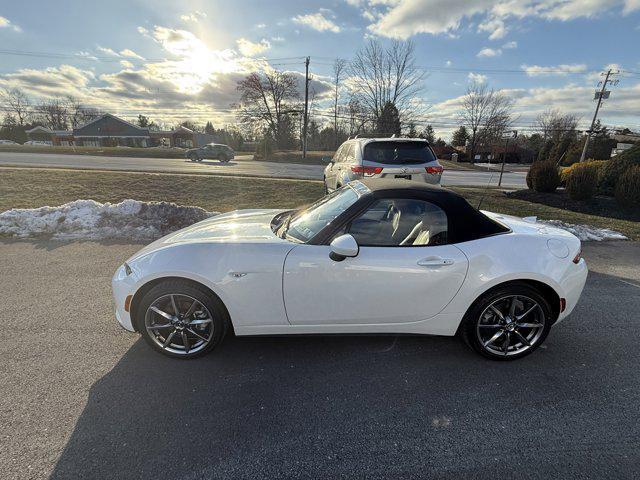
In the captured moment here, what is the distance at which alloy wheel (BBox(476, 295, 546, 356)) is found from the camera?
2752mm

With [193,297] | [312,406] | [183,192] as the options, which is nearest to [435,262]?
[312,406]

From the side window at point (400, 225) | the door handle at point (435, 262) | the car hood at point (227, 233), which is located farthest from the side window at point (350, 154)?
the door handle at point (435, 262)

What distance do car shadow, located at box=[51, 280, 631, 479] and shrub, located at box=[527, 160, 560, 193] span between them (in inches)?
462

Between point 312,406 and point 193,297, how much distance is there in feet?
3.94

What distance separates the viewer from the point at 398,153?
6711 mm

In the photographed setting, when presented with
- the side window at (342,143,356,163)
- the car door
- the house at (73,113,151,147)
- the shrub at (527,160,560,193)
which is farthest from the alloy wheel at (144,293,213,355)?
the house at (73,113,151,147)

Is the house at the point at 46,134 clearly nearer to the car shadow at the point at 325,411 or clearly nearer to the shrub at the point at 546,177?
the shrub at the point at 546,177

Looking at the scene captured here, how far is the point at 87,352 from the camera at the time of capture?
280 centimetres

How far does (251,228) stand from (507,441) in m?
2.45

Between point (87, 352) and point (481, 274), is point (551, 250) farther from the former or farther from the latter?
point (87, 352)

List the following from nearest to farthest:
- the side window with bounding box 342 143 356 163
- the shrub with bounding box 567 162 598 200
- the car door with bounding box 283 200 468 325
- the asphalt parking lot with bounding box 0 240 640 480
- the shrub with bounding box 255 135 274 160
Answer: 1. the asphalt parking lot with bounding box 0 240 640 480
2. the car door with bounding box 283 200 468 325
3. the side window with bounding box 342 143 356 163
4. the shrub with bounding box 567 162 598 200
5. the shrub with bounding box 255 135 274 160

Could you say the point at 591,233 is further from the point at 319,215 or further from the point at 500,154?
the point at 500,154

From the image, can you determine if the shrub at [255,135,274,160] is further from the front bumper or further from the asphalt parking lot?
the front bumper

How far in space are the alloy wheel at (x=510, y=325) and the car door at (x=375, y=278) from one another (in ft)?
1.48
